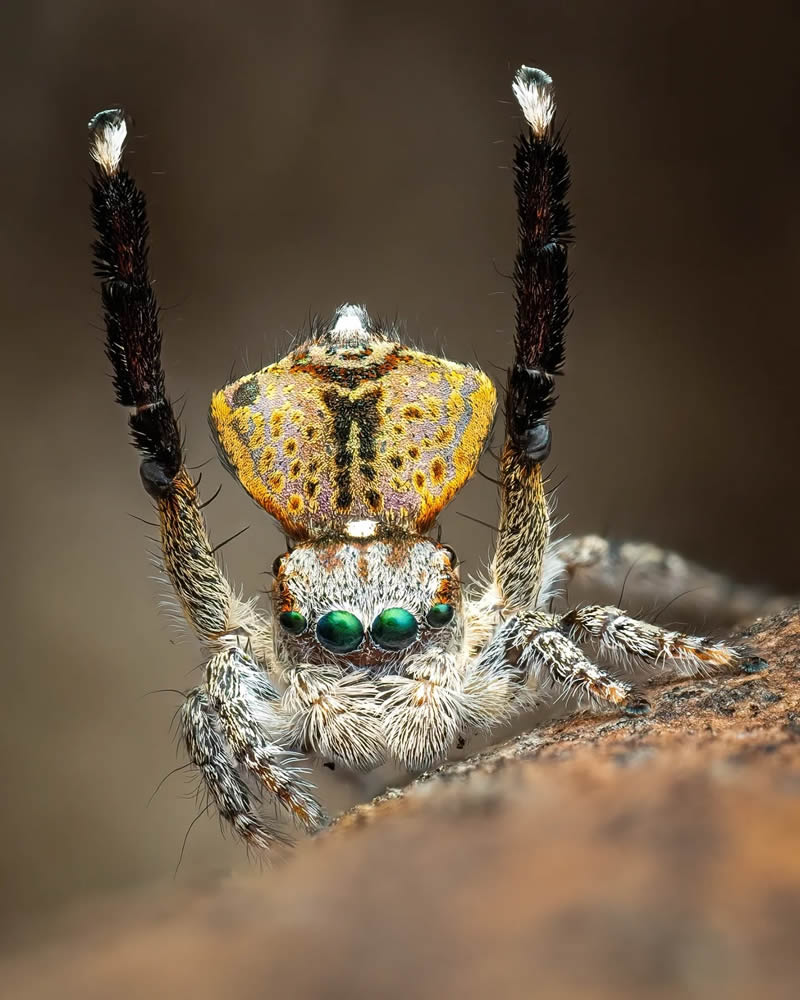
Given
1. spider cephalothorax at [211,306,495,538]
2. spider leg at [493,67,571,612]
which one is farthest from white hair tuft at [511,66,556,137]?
spider cephalothorax at [211,306,495,538]

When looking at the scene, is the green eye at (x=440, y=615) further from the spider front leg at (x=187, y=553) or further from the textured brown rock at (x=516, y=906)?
the textured brown rock at (x=516, y=906)

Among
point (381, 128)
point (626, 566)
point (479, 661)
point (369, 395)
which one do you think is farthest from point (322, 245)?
point (479, 661)

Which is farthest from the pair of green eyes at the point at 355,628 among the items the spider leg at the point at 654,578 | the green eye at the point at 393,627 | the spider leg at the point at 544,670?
the spider leg at the point at 654,578

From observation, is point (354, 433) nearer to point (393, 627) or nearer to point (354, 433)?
point (354, 433)

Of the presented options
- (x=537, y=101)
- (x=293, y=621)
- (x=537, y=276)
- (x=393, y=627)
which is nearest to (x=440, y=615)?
(x=393, y=627)

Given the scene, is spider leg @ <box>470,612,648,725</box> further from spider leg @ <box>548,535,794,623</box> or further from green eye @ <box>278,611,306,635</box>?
spider leg @ <box>548,535,794,623</box>

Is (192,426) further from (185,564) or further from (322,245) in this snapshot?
(185,564)

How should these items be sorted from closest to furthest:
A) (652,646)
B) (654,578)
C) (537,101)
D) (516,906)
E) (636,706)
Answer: (516,906)
(636,706)
(652,646)
(537,101)
(654,578)
